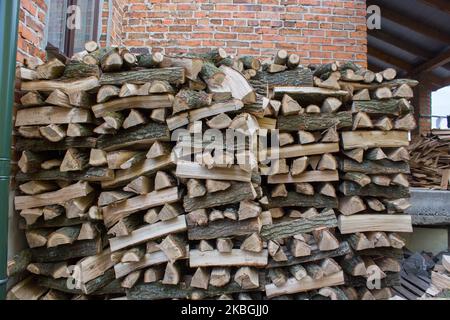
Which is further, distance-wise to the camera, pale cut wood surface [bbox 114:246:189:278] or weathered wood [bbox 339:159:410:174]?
weathered wood [bbox 339:159:410:174]

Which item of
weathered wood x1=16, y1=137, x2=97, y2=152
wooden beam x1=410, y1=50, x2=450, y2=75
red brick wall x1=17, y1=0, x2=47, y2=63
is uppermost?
wooden beam x1=410, y1=50, x2=450, y2=75

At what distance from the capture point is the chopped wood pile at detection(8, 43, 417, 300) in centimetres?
204

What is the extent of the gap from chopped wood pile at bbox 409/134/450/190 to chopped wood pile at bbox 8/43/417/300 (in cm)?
250

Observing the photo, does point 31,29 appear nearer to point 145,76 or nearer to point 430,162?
point 145,76

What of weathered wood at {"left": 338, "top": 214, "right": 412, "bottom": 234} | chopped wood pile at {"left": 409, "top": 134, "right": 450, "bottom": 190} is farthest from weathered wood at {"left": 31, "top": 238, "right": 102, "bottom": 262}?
chopped wood pile at {"left": 409, "top": 134, "right": 450, "bottom": 190}

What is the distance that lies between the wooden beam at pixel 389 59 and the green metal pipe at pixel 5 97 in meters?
7.62

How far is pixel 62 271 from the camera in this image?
2148 mm

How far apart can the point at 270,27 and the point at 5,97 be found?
9.63 ft

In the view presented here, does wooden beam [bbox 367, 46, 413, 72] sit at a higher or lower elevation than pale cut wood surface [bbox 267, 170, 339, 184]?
higher

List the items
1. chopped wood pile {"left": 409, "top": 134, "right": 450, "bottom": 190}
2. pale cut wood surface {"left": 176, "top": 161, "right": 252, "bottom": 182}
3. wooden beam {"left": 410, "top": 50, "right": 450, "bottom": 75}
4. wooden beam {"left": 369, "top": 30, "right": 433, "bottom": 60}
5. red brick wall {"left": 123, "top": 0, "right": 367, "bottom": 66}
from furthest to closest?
wooden beam {"left": 369, "top": 30, "right": 433, "bottom": 60} → wooden beam {"left": 410, "top": 50, "right": 450, "bottom": 75} → chopped wood pile {"left": 409, "top": 134, "right": 450, "bottom": 190} → red brick wall {"left": 123, "top": 0, "right": 367, "bottom": 66} → pale cut wood surface {"left": 176, "top": 161, "right": 252, "bottom": 182}

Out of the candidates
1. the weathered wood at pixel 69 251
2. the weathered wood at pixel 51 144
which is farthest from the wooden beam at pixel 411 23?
the weathered wood at pixel 69 251

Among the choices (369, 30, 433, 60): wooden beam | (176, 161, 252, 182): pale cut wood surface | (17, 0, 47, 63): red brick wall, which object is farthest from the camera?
(369, 30, 433, 60): wooden beam

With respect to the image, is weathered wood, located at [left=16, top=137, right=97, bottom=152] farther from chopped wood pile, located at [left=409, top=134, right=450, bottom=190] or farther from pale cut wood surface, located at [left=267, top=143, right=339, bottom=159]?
chopped wood pile, located at [left=409, top=134, right=450, bottom=190]
